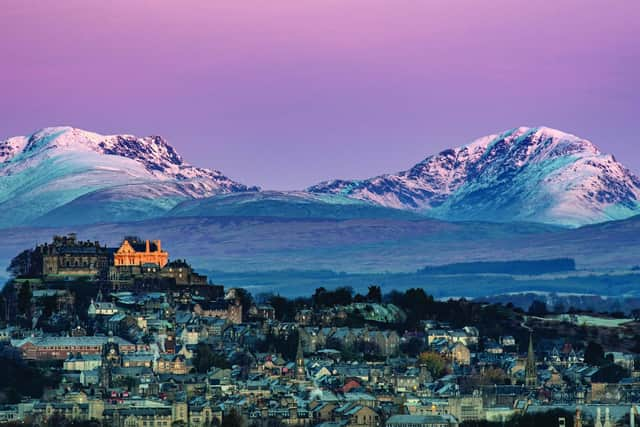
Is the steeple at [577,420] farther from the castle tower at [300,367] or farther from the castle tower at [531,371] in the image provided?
the castle tower at [300,367]

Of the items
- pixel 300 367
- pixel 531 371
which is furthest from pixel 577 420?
pixel 300 367

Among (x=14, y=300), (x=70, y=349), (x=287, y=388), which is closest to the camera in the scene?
(x=287, y=388)

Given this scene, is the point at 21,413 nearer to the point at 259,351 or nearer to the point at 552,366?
the point at 259,351

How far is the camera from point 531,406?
15775cm

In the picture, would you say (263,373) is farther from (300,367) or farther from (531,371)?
(531,371)

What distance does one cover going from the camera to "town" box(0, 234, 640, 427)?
15200 cm

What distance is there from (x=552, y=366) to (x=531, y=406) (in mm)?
28893

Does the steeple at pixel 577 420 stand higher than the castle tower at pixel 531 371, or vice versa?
the castle tower at pixel 531 371

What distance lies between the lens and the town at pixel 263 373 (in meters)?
152

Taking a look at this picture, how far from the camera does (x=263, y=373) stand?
173375 millimetres

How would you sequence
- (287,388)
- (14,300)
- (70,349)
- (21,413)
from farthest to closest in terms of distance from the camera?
1. (14,300)
2. (70,349)
3. (287,388)
4. (21,413)

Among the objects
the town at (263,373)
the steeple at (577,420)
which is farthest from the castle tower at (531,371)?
the steeple at (577,420)

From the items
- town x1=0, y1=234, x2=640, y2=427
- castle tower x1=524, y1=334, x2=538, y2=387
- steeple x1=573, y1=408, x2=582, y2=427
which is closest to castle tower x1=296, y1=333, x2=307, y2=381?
town x1=0, y1=234, x2=640, y2=427

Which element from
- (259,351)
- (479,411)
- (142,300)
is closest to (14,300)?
(142,300)
